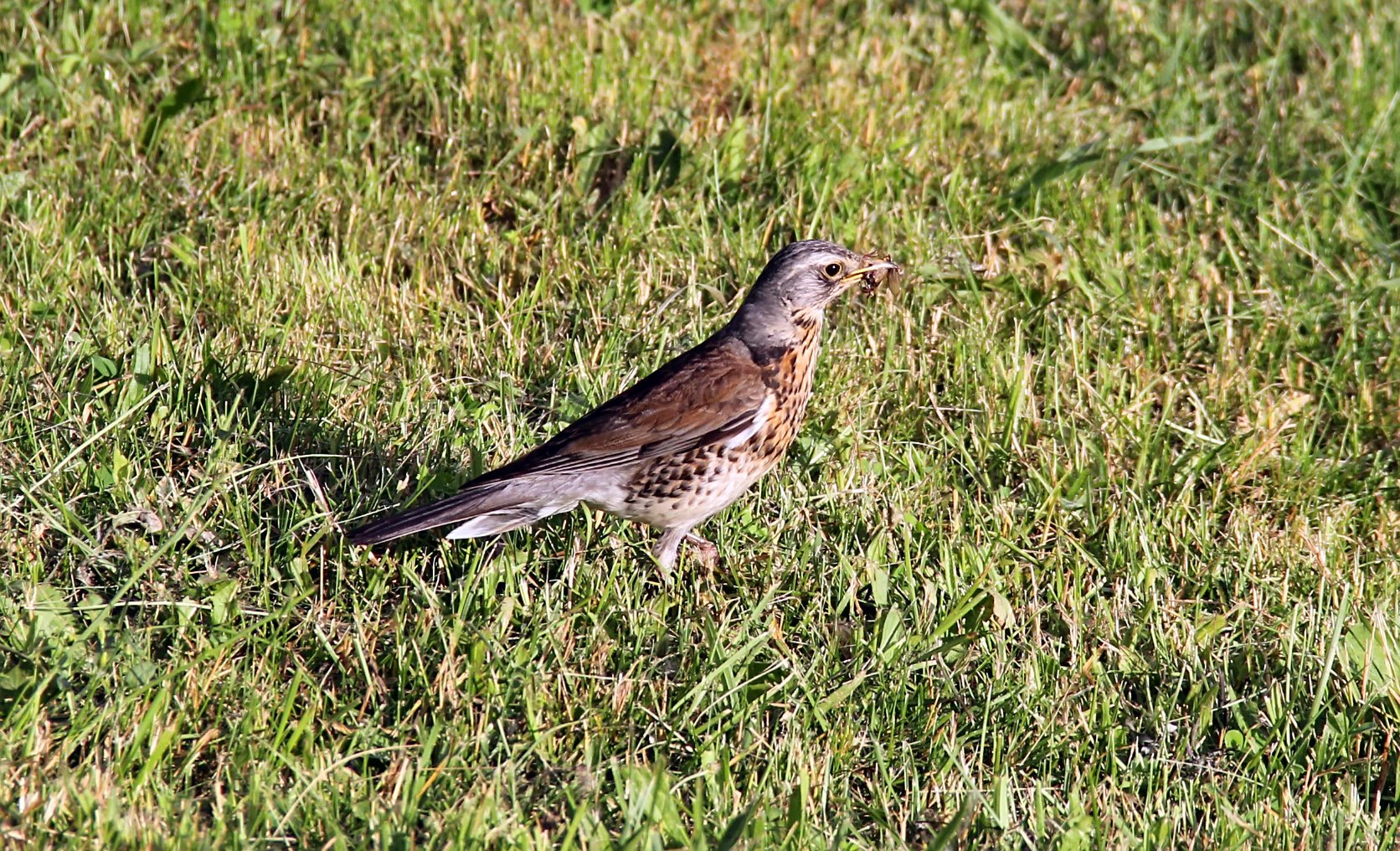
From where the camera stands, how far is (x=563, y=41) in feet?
23.7

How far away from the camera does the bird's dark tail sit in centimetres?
453

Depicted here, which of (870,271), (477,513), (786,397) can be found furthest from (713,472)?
(870,271)

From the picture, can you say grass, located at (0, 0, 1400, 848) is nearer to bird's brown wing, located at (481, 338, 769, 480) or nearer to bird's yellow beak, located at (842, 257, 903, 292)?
bird's brown wing, located at (481, 338, 769, 480)

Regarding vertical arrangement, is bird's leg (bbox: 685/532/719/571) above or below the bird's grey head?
below

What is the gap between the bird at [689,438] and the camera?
475cm

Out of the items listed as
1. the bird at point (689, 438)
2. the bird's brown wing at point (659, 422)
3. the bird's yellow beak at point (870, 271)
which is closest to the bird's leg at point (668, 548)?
the bird at point (689, 438)

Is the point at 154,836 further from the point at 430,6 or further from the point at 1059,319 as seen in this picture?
the point at 430,6

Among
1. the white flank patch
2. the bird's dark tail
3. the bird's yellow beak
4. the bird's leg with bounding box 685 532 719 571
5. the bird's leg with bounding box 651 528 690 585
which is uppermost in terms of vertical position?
the bird's yellow beak

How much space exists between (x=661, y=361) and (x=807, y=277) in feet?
3.36

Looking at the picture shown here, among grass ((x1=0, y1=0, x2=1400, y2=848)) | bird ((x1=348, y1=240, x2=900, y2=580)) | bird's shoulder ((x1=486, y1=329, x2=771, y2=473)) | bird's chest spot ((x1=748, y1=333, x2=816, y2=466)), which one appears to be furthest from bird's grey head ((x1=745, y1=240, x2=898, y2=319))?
grass ((x1=0, y1=0, x2=1400, y2=848))

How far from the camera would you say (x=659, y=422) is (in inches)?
192

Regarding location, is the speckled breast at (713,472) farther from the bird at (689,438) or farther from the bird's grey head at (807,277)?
the bird's grey head at (807,277)

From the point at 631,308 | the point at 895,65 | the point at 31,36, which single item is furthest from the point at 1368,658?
the point at 31,36

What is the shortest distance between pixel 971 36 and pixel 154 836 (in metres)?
5.89
